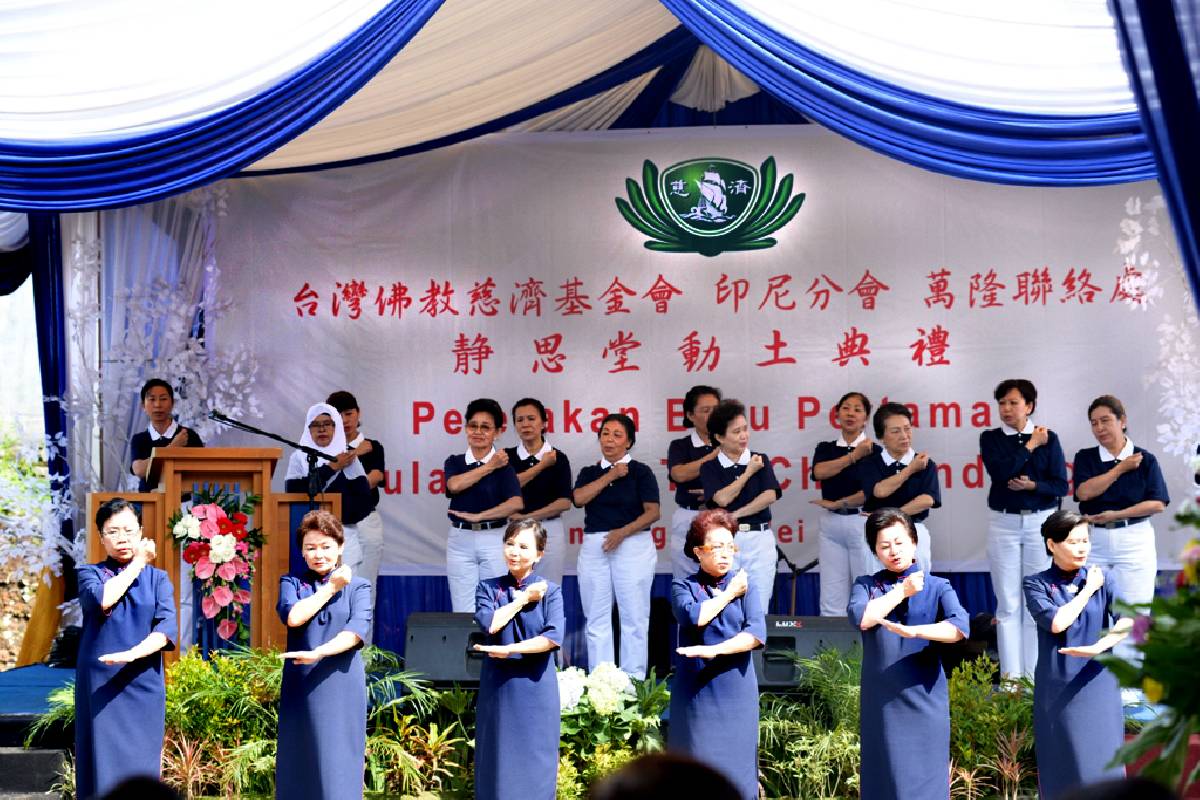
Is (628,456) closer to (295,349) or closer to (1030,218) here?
(295,349)

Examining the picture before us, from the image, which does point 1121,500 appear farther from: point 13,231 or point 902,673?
point 13,231

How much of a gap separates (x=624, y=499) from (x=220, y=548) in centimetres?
235

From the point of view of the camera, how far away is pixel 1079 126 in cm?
479

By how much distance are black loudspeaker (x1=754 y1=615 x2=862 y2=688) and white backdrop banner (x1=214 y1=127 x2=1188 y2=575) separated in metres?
1.92

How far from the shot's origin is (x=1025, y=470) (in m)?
7.55

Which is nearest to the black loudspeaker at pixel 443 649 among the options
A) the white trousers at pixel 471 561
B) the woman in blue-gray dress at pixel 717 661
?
the white trousers at pixel 471 561

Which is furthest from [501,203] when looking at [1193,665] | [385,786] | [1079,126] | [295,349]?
[1193,665]

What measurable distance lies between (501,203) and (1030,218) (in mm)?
3193

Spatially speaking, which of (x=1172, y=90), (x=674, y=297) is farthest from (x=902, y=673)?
(x=674, y=297)

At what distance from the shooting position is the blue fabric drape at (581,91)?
25.1 feet

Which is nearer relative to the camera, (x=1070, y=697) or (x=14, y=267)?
(x=1070, y=697)

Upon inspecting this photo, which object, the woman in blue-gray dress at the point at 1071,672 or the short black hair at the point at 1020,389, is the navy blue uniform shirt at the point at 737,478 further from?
the woman in blue-gray dress at the point at 1071,672

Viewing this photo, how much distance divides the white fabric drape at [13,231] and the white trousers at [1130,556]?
6271mm

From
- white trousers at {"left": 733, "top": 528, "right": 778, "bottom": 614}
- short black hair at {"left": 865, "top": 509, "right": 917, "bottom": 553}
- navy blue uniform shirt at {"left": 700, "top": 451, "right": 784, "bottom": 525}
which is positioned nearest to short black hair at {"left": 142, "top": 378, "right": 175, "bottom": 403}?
navy blue uniform shirt at {"left": 700, "top": 451, "right": 784, "bottom": 525}
